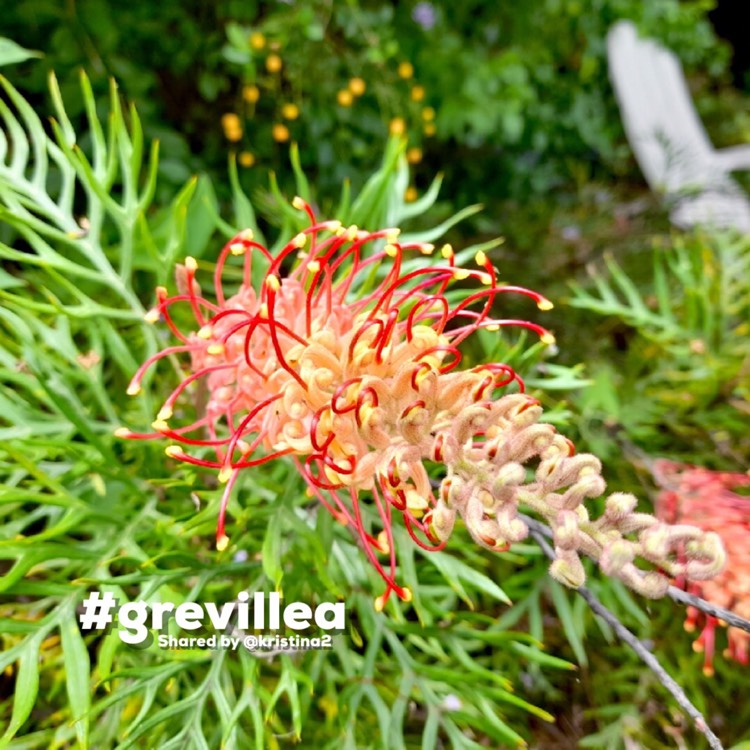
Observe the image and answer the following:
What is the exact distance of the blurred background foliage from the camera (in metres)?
0.46

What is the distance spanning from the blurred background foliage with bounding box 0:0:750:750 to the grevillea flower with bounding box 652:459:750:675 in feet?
0.13

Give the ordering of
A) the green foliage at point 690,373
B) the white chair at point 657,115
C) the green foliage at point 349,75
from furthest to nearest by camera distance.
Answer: the white chair at point 657,115, the green foliage at point 349,75, the green foliage at point 690,373

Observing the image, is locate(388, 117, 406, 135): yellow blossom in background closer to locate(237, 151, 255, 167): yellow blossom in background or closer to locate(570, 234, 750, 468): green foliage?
locate(237, 151, 255, 167): yellow blossom in background

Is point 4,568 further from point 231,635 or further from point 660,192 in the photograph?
point 660,192

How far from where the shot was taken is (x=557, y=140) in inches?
58.2

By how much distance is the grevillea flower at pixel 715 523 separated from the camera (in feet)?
1.59

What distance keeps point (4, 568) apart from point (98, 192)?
0.37 m

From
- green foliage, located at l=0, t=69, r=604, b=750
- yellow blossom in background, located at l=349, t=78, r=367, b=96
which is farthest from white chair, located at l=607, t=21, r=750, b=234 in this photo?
green foliage, located at l=0, t=69, r=604, b=750

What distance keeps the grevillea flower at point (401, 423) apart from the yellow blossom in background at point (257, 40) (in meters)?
0.57

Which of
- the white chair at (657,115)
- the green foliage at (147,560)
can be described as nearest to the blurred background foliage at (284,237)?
the green foliage at (147,560)

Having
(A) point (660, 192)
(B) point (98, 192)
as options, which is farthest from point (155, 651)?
(A) point (660, 192)

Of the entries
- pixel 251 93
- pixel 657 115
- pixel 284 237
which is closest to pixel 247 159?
pixel 251 93

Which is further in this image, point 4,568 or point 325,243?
point 4,568

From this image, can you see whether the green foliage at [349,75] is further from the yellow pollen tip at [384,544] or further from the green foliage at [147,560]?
the yellow pollen tip at [384,544]
